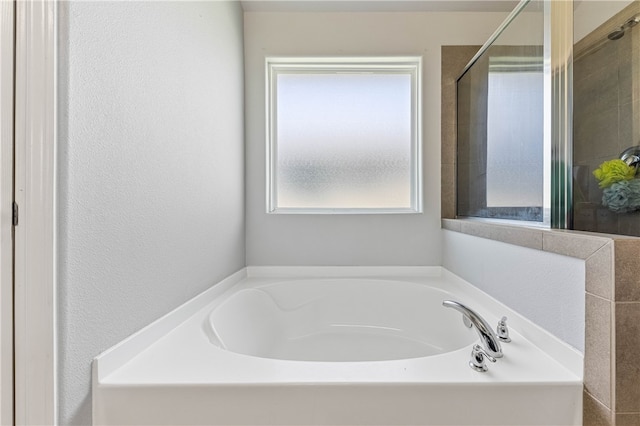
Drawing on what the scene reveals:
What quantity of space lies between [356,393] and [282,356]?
3.09ft

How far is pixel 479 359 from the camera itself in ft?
2.93

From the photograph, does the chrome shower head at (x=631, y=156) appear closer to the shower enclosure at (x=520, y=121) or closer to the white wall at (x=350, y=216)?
the shower enclosure at (x=520, y=121)

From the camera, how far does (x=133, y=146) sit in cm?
95

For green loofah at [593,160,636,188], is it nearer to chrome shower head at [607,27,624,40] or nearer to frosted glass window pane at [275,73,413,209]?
chrome shower head at [607,27,624,40]

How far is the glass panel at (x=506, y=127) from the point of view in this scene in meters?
1.34

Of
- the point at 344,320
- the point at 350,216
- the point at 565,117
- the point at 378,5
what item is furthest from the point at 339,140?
the point at 565,117

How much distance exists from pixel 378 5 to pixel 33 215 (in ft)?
6.93

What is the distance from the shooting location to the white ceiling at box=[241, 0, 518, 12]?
1989 mm

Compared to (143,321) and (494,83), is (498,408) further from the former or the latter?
(494,83)

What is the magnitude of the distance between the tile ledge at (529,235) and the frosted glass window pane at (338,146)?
603mm

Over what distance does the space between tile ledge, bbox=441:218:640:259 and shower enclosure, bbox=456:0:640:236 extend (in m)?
0.12

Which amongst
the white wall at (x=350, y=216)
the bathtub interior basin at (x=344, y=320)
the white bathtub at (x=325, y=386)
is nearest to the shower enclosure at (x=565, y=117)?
the white wall at (x=350, y=216)

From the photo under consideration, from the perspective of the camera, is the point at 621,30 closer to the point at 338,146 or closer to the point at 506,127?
the point at 506,127

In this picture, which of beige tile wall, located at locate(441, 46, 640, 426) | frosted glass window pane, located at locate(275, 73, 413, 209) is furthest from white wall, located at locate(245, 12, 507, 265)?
beige tile wall, located at locate(441, 46, 640, 426)
